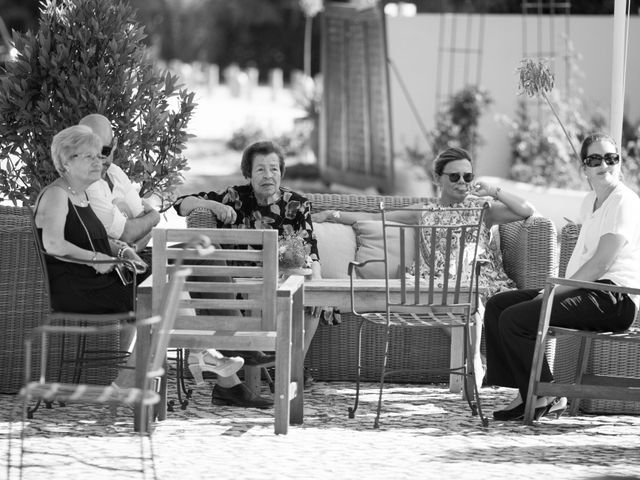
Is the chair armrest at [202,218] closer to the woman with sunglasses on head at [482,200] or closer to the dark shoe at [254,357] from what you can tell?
the dark shoe at [254,357]

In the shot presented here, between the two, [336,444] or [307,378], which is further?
[307,378]

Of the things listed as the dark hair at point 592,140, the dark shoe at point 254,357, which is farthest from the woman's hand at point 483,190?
the dark shoe at point 254,357

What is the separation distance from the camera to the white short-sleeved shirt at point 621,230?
18.3ft

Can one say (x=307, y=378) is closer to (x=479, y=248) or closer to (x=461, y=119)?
(x=479, y=248)

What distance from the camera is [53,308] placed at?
5.75 meters

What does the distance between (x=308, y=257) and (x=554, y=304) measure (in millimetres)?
1176

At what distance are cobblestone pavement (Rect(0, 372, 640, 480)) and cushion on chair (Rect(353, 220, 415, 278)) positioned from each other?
727 millimetres

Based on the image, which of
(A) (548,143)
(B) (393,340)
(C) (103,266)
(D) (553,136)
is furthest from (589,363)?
(A) (548,143)

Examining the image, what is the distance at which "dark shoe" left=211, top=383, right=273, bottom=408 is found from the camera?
19.7 ft

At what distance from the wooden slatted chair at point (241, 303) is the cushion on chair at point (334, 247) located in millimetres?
1226

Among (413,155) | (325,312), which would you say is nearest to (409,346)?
(325,312)

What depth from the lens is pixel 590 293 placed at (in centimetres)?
564

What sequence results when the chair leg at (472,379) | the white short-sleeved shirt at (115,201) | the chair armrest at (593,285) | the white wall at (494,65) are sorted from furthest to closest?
the white wall at (494,65) < the white short-sleeved shirt at (115,201) < the chair leg at (472,379) < the chair armrest at (593,285)

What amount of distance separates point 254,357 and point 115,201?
104 cm
